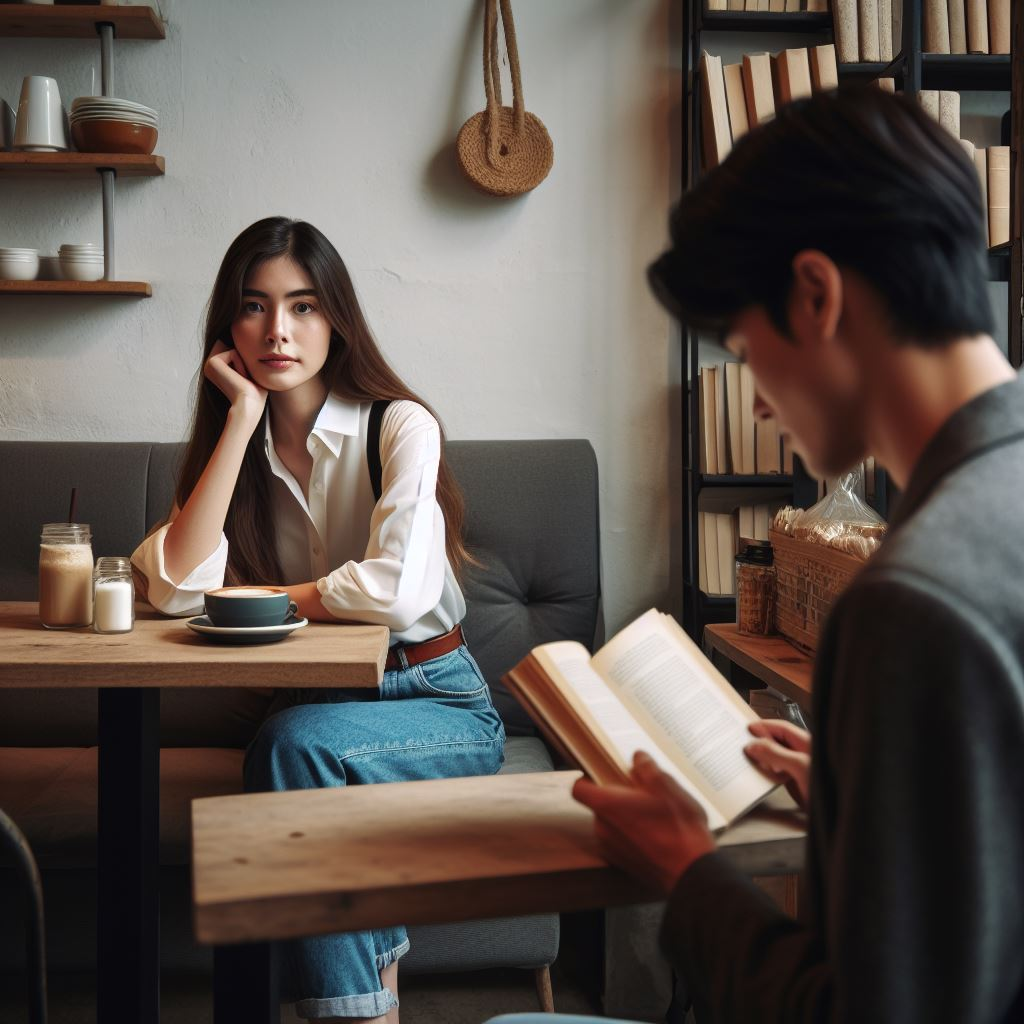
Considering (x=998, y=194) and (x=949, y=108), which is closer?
(x=949, y=108)

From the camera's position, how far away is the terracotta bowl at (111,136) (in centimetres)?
245

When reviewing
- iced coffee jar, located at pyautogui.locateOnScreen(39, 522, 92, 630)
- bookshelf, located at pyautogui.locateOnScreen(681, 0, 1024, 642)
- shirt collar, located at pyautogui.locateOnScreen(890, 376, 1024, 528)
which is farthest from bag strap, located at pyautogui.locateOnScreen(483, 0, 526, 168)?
shirt collar, located at pyautogui.locateOnScreen(890, 376, 1024, 528)

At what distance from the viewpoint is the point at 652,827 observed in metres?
0.75

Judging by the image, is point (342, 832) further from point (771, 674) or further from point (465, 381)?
point (465, 381)

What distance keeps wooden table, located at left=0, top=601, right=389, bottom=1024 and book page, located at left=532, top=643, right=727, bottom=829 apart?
0.56m

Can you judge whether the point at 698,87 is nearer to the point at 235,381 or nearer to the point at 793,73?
the point at 793,73

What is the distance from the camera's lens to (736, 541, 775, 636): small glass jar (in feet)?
6.28

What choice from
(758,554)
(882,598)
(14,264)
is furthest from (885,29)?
(882,598)

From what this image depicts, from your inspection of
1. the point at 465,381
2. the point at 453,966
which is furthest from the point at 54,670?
the point at 465,381

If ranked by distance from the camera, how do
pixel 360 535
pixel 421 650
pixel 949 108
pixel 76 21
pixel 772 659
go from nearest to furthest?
1. pixel 772 659
2. pixel 421 650
3. pixel 360 535
4. pixel 949 108
5. pixel 76 21

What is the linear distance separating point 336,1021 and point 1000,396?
125 cm

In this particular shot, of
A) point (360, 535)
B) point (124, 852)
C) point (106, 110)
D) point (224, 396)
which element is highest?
point (106, 110)

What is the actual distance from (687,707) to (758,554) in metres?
1.04

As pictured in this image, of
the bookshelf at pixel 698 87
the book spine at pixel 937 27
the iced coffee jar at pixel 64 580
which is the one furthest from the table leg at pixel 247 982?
the book spine at pixel 937 27
